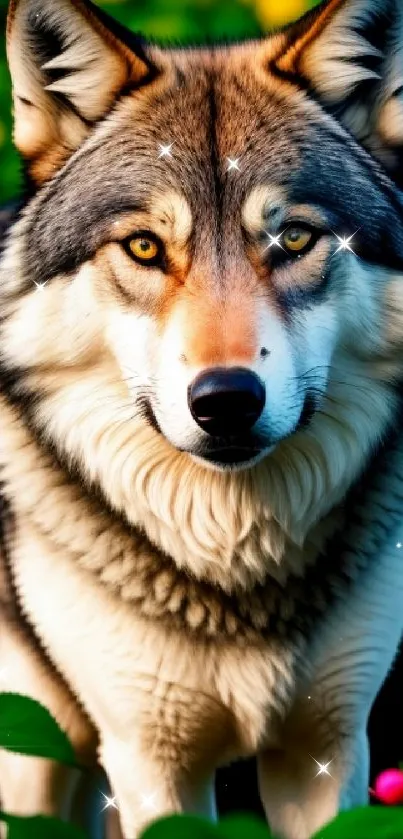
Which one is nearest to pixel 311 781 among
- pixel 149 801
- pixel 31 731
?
pixel 149 801

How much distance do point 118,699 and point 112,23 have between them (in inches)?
54.9

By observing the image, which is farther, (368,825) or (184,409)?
(184,409)

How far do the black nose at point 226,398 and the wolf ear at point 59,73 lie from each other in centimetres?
72

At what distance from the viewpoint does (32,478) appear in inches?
94.0

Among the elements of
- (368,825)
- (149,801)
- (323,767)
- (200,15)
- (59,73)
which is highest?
(200,15)

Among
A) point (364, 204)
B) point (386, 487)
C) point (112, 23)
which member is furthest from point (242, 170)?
point (386, 487)

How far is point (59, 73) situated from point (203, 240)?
485mm

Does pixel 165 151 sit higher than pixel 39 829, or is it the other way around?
pixel 165 151

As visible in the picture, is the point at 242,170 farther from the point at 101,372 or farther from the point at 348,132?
the point at 101,372

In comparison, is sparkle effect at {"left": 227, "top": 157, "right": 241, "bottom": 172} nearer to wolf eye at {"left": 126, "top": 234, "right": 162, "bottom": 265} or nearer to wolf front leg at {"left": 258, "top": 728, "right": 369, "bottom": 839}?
wolf eye at {"left": 126, "top": 234, "right": 162, "bottom": 265}

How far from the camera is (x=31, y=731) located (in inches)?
28.3

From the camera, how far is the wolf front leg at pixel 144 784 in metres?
2.28

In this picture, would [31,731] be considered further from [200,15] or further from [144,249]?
[200,15]

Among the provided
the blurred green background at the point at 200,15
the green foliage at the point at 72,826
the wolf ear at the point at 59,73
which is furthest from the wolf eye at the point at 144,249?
the green foliage at the point at 72,826
